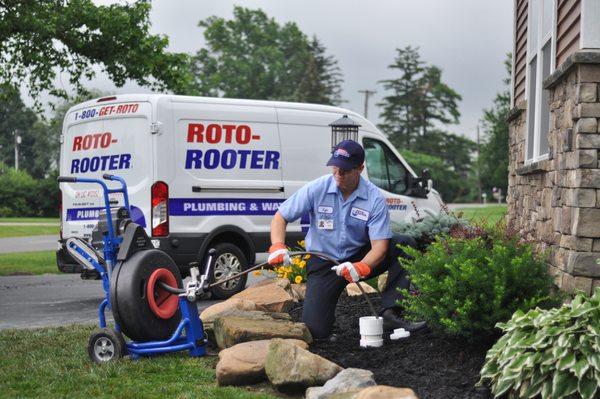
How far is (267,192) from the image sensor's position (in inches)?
476

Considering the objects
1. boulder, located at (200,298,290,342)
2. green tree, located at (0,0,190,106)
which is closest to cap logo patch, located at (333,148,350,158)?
boulder, located at (200,298,290,342)

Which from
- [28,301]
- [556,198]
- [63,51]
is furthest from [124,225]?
[63,51]

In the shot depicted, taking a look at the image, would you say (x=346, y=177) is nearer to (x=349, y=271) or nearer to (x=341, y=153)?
(x=341, y=153)

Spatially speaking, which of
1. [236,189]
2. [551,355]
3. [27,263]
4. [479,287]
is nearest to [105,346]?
[479,287]

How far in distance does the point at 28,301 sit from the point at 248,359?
279 inches

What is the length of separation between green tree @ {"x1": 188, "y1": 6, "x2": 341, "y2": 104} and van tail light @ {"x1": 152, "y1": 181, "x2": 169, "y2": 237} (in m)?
61.3

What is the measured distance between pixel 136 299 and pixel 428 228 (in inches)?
175

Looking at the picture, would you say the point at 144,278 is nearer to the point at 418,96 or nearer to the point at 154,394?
the point at 154,394

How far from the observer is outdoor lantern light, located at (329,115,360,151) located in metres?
12.3

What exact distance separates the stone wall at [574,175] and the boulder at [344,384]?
1812 mm

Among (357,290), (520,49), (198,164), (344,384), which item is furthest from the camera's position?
(520,49)

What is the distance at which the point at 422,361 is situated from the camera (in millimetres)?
6043

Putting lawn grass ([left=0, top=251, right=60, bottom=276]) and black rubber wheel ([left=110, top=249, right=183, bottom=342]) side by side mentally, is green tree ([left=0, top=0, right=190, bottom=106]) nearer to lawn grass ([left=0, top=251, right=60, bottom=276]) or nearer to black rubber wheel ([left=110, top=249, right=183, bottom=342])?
lawn grass ([left=0, top=251, right=60, bottom=276])

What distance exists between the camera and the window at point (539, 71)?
927 cm
